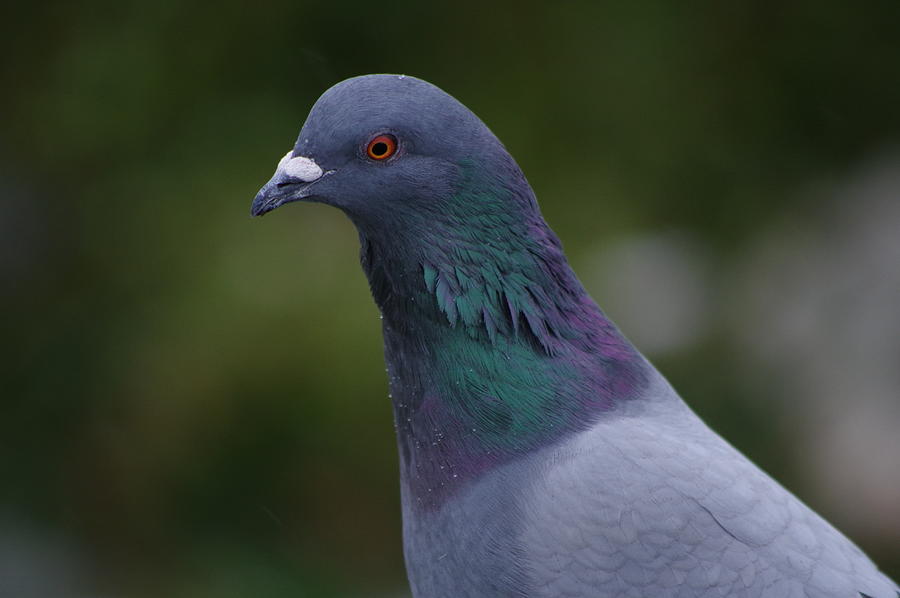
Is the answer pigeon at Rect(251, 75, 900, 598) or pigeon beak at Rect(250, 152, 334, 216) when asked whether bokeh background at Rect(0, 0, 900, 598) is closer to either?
pigeon at Rect(251, 75, 900, 598)

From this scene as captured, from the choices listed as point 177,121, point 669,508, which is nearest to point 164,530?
point 177,121

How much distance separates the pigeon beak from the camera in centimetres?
265

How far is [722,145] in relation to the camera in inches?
254

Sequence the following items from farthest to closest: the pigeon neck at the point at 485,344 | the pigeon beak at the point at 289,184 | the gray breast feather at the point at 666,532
A: the pigeon neck at the point at 485,344
the pigeon beak at the point at 289,184
the gray breast feather at the point at 666,532

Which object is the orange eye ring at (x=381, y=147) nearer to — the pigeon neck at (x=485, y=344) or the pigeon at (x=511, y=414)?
the pigeon at (x=511, y=414)

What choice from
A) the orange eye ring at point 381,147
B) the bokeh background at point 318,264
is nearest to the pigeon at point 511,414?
the orange eye ring at point 381,147

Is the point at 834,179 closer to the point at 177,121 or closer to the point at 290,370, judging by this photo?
the point at 290,370

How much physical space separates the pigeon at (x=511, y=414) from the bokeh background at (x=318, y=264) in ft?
10.2

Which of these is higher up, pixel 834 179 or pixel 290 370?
pixel 834 179

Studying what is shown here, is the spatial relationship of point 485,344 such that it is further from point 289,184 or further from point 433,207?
point 289,184

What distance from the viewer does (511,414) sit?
278 centimetres

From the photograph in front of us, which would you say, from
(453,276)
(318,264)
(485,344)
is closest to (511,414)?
(485,344)

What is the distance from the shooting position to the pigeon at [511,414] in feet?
8.42

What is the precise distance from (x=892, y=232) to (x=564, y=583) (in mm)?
4630
